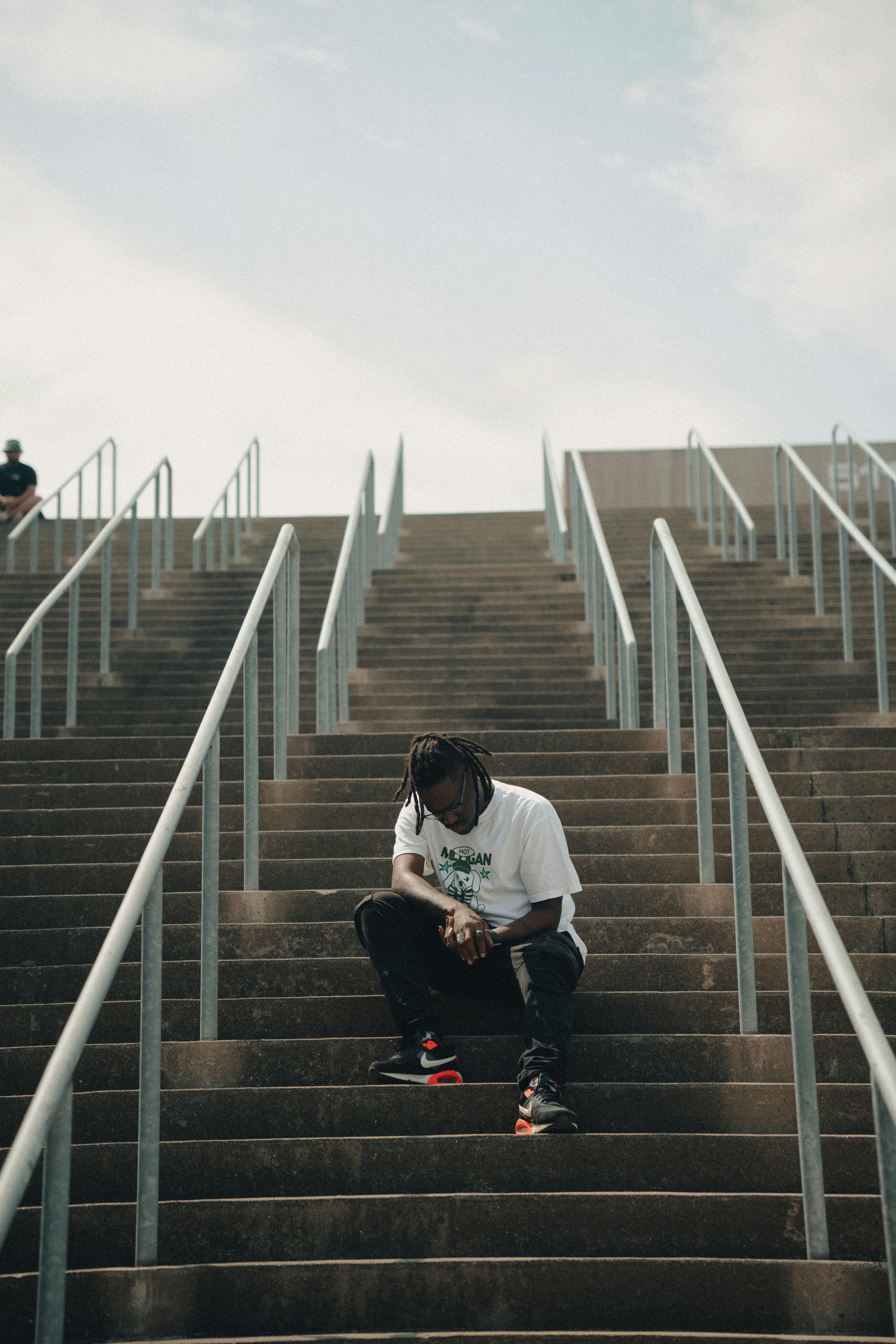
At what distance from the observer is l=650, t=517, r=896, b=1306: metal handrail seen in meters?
2.07

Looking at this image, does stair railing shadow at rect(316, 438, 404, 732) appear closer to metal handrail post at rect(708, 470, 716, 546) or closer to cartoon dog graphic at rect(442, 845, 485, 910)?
cartoon dog graphic at rect(442, 845, 485, 910)

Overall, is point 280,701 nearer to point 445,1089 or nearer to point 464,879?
point 464,879

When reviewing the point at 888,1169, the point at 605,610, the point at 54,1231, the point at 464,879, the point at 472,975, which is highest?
the point at 605,610

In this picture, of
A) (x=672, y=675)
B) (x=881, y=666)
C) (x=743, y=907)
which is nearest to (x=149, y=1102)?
(x=743, y=907)

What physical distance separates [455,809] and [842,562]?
161 inches

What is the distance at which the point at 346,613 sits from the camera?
21.3 feet

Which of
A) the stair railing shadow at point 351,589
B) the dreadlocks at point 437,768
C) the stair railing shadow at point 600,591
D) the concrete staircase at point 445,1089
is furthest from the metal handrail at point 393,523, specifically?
the dreadlocks at point 437,768

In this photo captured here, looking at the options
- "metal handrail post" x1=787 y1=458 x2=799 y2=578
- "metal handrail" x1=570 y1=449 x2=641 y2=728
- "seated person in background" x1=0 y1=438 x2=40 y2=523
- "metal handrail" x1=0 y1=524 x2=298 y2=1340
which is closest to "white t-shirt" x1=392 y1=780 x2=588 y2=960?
"metal handrail" x1=0 y1=524 x2=298 y2=1340

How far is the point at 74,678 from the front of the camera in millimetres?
6336

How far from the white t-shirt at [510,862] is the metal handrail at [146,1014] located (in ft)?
1.86

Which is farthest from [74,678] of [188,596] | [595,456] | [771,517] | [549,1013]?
[595,456]

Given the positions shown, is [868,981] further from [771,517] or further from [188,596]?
[771,517]

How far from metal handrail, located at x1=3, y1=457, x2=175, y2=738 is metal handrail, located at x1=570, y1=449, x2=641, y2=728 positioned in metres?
2.61

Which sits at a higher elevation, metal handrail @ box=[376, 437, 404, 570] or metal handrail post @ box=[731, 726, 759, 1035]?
metal handrail @ box=[376, 437, 404, 570]
